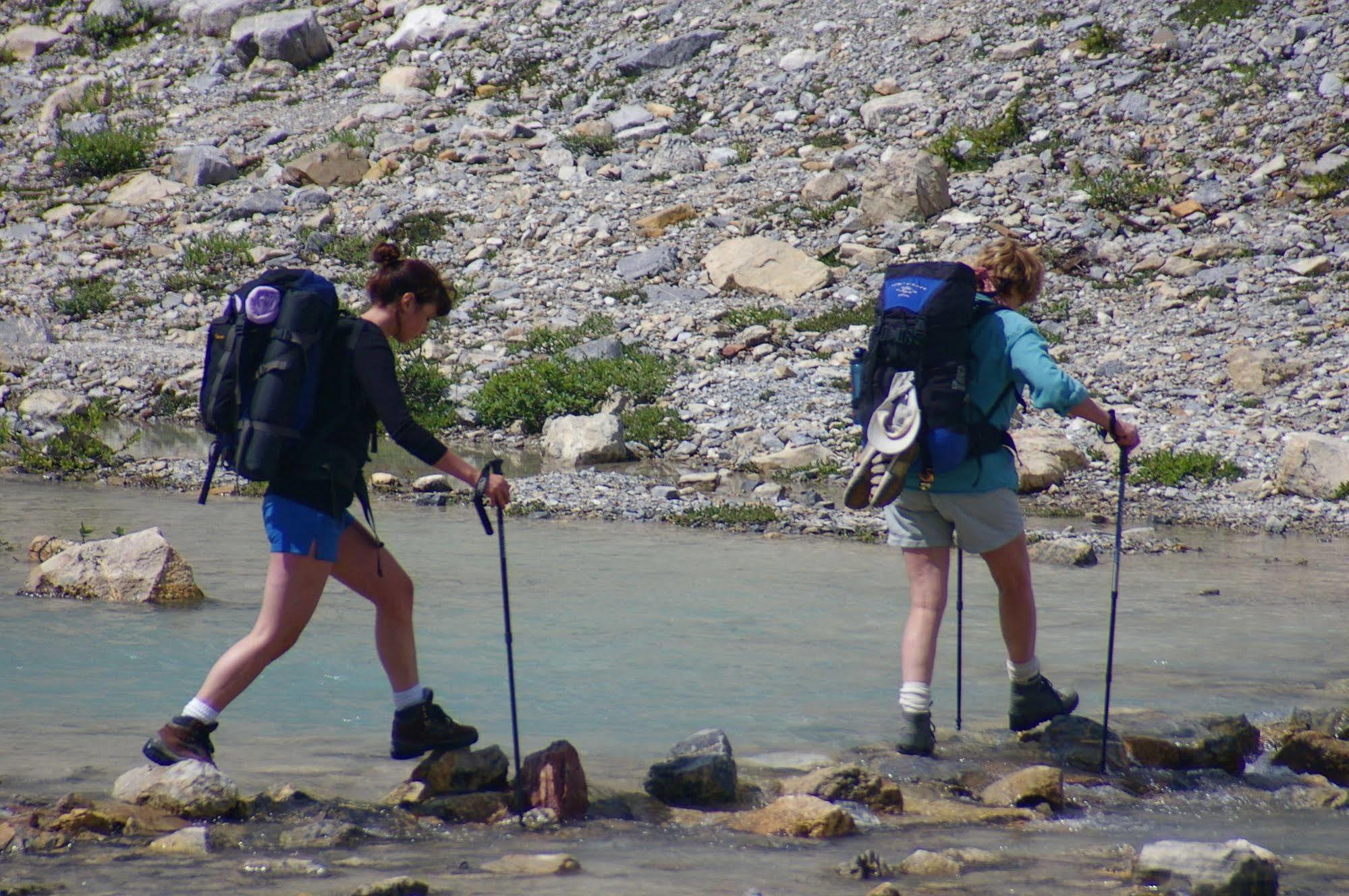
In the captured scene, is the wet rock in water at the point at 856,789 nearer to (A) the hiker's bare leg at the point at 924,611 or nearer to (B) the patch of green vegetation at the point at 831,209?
(A) the hiker's bare leg at the point at 924,611

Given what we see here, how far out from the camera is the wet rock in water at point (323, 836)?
3.60m

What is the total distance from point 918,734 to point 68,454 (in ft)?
29.5

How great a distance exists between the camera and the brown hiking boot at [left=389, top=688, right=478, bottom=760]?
4.23 meters

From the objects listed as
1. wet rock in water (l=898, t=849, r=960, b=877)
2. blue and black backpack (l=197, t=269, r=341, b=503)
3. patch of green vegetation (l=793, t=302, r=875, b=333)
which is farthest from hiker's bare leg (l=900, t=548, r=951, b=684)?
patch of green vegetation (l=793, t=302, r=875, b=333)

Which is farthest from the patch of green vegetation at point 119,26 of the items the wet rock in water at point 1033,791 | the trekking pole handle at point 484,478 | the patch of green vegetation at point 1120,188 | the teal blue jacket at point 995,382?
the wet rock in water at point 1033,791

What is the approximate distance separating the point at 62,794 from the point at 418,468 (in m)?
7.90

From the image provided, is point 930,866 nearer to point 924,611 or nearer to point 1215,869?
point 1215,869

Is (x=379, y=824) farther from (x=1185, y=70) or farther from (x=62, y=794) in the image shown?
(x=1185, y=70)

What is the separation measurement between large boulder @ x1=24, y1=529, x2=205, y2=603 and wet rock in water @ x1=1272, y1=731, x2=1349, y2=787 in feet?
16.8

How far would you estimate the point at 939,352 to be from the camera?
177 inches

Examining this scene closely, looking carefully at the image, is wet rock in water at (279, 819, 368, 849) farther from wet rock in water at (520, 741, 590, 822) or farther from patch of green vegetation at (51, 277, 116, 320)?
patch of green vegetation at (51, 277, 116, 320)

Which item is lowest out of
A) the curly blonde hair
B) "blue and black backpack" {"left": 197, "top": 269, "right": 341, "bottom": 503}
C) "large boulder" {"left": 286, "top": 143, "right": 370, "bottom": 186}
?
"blue and black backpack" {"left": 197, "top": 269, "right": 341, "bottom": 503}

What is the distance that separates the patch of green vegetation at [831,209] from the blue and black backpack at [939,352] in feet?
39.9

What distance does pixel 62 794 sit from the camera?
156 inches
